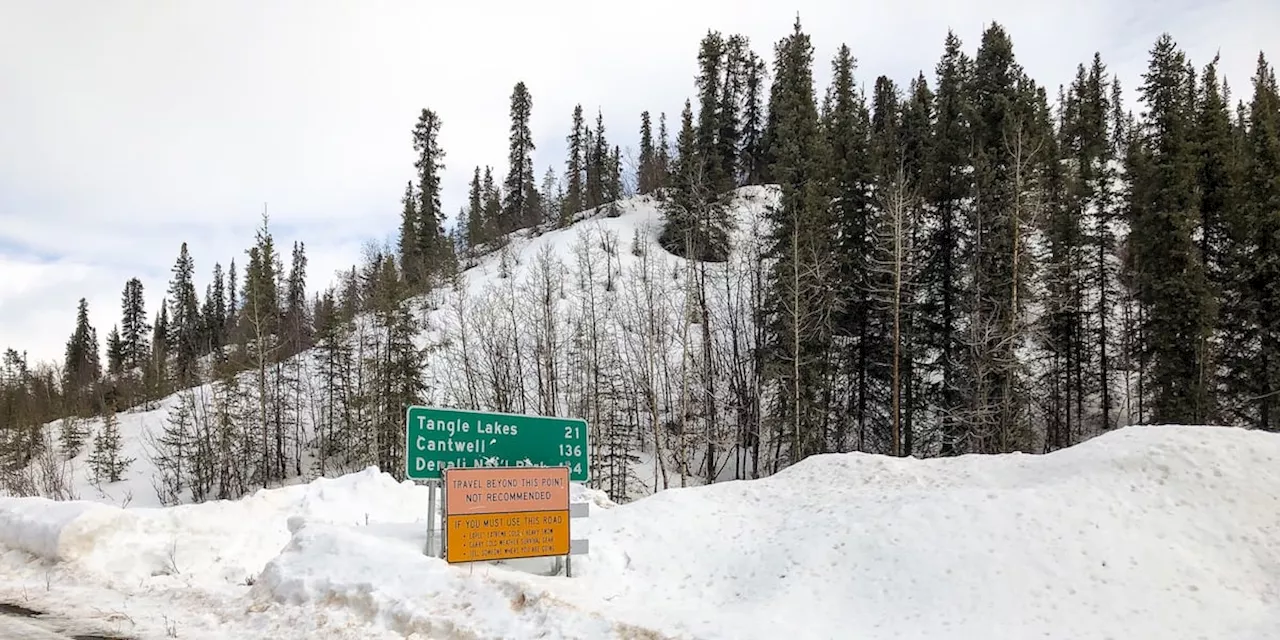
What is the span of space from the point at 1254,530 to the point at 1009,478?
10.3 feet

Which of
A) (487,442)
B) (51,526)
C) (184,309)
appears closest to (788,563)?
(487,442)

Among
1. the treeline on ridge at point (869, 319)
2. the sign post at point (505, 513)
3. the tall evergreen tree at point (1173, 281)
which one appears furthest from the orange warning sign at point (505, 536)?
the tall evergreen tree at point (1173, 281)

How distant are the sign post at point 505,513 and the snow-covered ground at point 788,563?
1.30 feet

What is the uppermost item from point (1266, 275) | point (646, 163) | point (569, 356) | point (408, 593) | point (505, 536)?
point (646, 163)

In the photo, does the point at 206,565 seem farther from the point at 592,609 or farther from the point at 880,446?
the point at 880,446

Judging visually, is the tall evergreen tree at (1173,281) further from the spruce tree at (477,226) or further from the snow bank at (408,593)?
the spruce tree at (477,226)

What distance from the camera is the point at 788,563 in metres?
9.63

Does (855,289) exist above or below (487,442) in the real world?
above

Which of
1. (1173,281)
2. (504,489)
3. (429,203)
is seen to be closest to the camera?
(504,489)

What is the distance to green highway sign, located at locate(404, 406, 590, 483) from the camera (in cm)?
915

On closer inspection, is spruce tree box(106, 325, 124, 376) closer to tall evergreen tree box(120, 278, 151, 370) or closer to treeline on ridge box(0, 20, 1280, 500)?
tall evergreen tree box(120, 278, 151, 370)

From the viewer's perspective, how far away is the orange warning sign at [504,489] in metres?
8.87

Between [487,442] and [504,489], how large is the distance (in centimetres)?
72

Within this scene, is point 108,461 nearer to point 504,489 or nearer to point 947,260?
point 504,489
